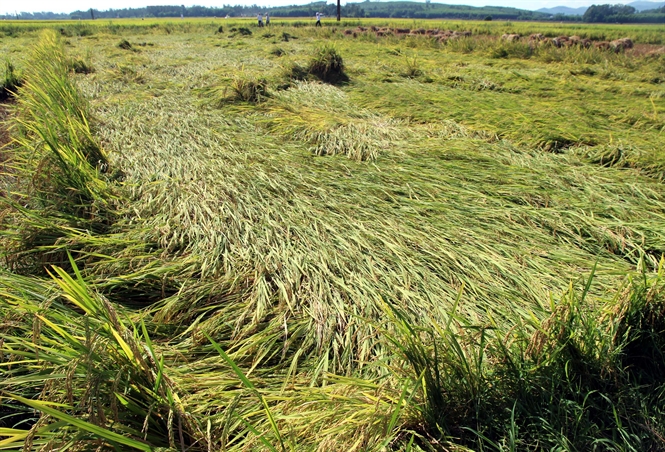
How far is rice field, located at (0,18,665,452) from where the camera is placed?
1062 millimetres

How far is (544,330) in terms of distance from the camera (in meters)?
1.18

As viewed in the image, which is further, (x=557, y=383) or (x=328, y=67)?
(x=328, y=67)

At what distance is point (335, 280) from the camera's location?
5.78 feet

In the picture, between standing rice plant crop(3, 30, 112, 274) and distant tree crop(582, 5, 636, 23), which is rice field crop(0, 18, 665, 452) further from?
distant tree crop(582, 5, 636, 23)

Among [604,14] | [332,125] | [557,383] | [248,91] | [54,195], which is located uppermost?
[604,14]

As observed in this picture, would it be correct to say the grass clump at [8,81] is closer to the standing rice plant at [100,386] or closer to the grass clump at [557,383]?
the standing rice plant at [100,386]

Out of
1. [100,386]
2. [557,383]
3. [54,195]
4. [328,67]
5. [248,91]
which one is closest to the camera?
[100,386]

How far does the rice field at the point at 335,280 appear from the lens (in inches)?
41.8

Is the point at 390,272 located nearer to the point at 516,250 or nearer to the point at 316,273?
the point at 316,273

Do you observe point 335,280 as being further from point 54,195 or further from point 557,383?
point 54,195

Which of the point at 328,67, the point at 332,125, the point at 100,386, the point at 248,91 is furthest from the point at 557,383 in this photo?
the point at 328,67

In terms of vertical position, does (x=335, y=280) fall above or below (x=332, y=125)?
below

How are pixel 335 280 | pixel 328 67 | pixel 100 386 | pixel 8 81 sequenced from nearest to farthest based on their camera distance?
pixel 100 386 < pixel 335 280 < pixel 8 81 < pixel 328 67

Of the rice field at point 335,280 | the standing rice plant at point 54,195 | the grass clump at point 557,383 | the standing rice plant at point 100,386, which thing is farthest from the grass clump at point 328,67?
the standing rice plant at point 100,386
